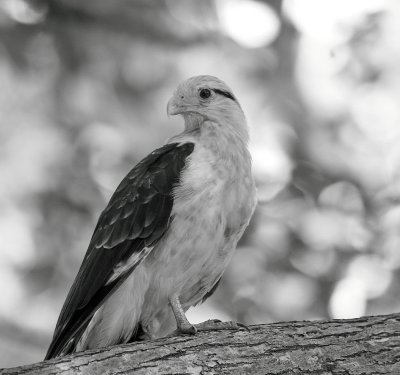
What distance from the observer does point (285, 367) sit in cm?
355

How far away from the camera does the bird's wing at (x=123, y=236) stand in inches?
172

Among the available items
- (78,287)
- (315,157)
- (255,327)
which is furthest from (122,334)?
(315,157)

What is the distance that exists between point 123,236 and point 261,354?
131 centimetres

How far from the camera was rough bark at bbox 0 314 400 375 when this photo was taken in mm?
→ 3490

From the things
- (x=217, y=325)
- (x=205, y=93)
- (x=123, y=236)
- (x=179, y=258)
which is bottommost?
(x=217, y=325)

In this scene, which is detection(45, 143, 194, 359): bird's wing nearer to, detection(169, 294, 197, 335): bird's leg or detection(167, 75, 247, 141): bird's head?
detection(169, 294, 197, 335): bird's leg

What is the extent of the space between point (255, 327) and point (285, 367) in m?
0.32

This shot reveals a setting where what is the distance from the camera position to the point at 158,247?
15.1 ft

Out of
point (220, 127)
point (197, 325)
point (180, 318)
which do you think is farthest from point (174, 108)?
point (197, 325)

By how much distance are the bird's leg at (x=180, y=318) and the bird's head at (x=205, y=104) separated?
54.2 inches

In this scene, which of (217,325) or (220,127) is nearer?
(217,325)

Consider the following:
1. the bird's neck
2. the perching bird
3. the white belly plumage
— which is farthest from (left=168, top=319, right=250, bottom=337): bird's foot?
the bird's neck

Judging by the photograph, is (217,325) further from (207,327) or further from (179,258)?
(179,258)

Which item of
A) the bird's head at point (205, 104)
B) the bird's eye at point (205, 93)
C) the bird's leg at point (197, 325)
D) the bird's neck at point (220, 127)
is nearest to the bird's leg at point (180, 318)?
the bird's leg at point (197, 325)
